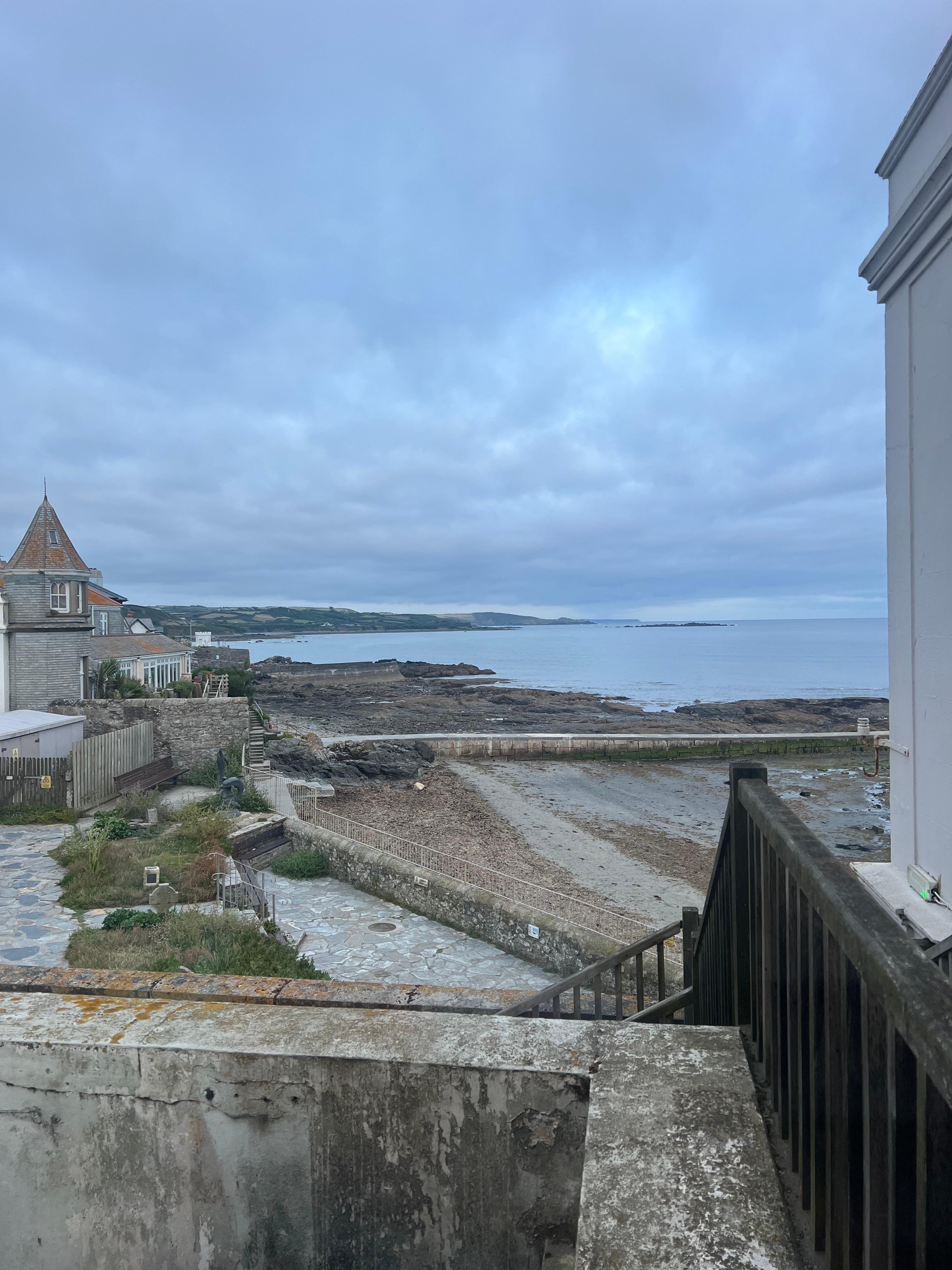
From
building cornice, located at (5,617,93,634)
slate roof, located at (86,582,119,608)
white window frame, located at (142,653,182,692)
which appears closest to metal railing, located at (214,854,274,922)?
building cornice, located at (5,617,93,634)

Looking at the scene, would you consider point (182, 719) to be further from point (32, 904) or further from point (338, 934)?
point (338, 934)

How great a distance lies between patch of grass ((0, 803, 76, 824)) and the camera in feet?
51.3

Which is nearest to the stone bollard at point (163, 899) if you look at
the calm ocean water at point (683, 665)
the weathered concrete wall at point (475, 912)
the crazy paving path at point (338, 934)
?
the crazy paving path at point (338, 934)

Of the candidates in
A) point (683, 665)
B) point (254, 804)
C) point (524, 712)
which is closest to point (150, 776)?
point (254, 804)

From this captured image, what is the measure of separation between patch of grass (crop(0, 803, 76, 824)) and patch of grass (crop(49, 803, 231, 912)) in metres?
2.46

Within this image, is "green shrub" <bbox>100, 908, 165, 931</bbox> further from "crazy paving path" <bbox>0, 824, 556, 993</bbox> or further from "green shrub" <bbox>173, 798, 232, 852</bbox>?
"green shrub" <bbox>173, 798, 232, 852</bbox>

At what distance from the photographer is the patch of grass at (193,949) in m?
7.55

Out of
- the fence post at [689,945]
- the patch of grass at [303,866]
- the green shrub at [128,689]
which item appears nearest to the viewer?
the fence post at [689,945]

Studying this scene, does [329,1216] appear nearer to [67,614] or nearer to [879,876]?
[879,876]

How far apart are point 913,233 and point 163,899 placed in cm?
1174

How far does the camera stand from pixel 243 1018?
105 inches

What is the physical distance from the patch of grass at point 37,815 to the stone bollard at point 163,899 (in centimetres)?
639

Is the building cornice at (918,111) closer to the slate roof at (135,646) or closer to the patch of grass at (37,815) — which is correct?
the patch of grass at (37,815)

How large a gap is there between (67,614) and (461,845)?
553 inches
